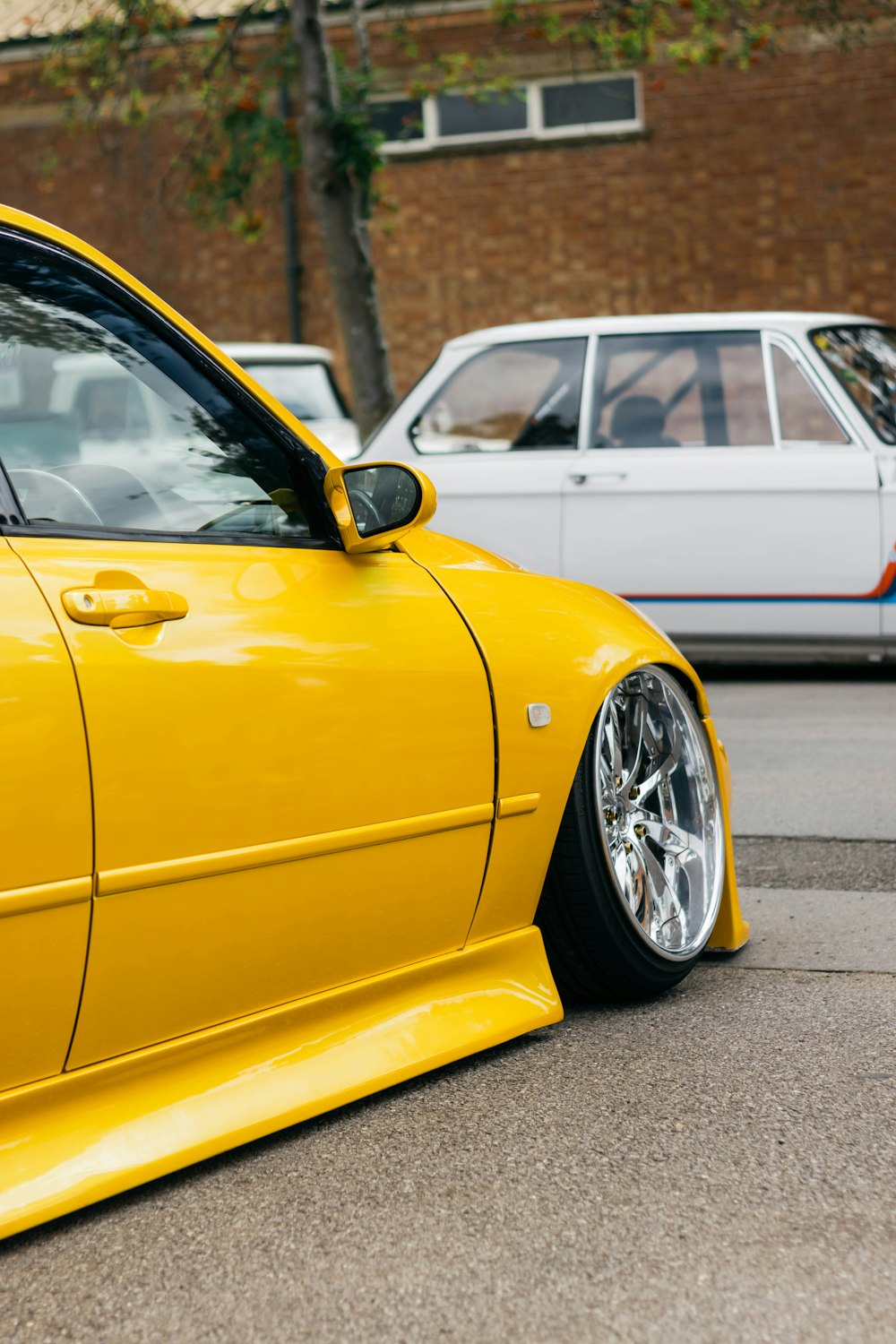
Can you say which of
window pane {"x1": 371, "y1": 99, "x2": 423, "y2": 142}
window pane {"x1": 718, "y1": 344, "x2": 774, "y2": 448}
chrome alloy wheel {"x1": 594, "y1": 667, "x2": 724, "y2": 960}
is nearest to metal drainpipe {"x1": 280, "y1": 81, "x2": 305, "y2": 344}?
window pane {"x1": 371, "y1": 99, "x2": 423, "y2": 142}

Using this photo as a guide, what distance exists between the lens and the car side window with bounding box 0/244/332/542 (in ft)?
8.19

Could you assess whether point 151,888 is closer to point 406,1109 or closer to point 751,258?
point 406,1109

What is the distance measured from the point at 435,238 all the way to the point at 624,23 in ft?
19.3

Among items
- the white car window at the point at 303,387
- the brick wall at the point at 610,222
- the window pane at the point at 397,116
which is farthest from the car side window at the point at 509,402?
the window pane at the point at 397,116

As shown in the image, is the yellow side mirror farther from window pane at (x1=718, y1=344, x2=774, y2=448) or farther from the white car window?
the white car window

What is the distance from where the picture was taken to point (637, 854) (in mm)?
3318

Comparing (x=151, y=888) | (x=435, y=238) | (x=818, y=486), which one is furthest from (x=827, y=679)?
(x=435, y=238)

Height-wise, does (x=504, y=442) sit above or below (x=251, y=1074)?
above

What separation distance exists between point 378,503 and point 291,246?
17.4m

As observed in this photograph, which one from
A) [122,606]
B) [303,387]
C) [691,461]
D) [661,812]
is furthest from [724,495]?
[303,387]

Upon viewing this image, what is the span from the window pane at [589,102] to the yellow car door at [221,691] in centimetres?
1649

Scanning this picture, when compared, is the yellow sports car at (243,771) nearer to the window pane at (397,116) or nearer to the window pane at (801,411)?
the window pane at (801,411)

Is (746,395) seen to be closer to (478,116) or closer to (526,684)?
(526,684)

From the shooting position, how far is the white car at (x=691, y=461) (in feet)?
24.8
